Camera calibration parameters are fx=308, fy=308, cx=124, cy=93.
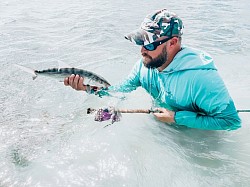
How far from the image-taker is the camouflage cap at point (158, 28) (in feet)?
11.8

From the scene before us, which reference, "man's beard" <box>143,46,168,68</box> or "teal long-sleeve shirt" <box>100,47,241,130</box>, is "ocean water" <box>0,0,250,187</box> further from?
"man's beard" <box>143,46,168,68</box>

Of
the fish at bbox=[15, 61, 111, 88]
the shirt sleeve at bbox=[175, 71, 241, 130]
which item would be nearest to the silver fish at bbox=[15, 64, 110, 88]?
the fish at bbox=[15, 61, 111, 88]

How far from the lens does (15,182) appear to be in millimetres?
3654

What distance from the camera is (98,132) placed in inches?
191

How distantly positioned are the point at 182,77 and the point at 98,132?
1726mm

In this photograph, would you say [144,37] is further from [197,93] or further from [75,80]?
[75,80]

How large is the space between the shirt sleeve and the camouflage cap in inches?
24.7

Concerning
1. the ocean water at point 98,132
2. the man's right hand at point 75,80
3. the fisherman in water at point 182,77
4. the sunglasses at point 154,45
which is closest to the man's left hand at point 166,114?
the fisherman in water at point 182,77

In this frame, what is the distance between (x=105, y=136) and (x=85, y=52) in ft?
15.4

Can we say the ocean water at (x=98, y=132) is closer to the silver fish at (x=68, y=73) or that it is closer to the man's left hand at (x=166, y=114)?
the man's left hand at (x=166, y=114)

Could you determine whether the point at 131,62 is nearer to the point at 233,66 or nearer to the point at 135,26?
the point at 233,66

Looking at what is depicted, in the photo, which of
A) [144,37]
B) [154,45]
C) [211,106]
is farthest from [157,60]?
[211,106]

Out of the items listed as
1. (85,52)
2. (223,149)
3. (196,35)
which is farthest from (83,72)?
(196,35)

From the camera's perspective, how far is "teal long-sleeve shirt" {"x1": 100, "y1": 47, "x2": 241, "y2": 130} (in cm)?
358
